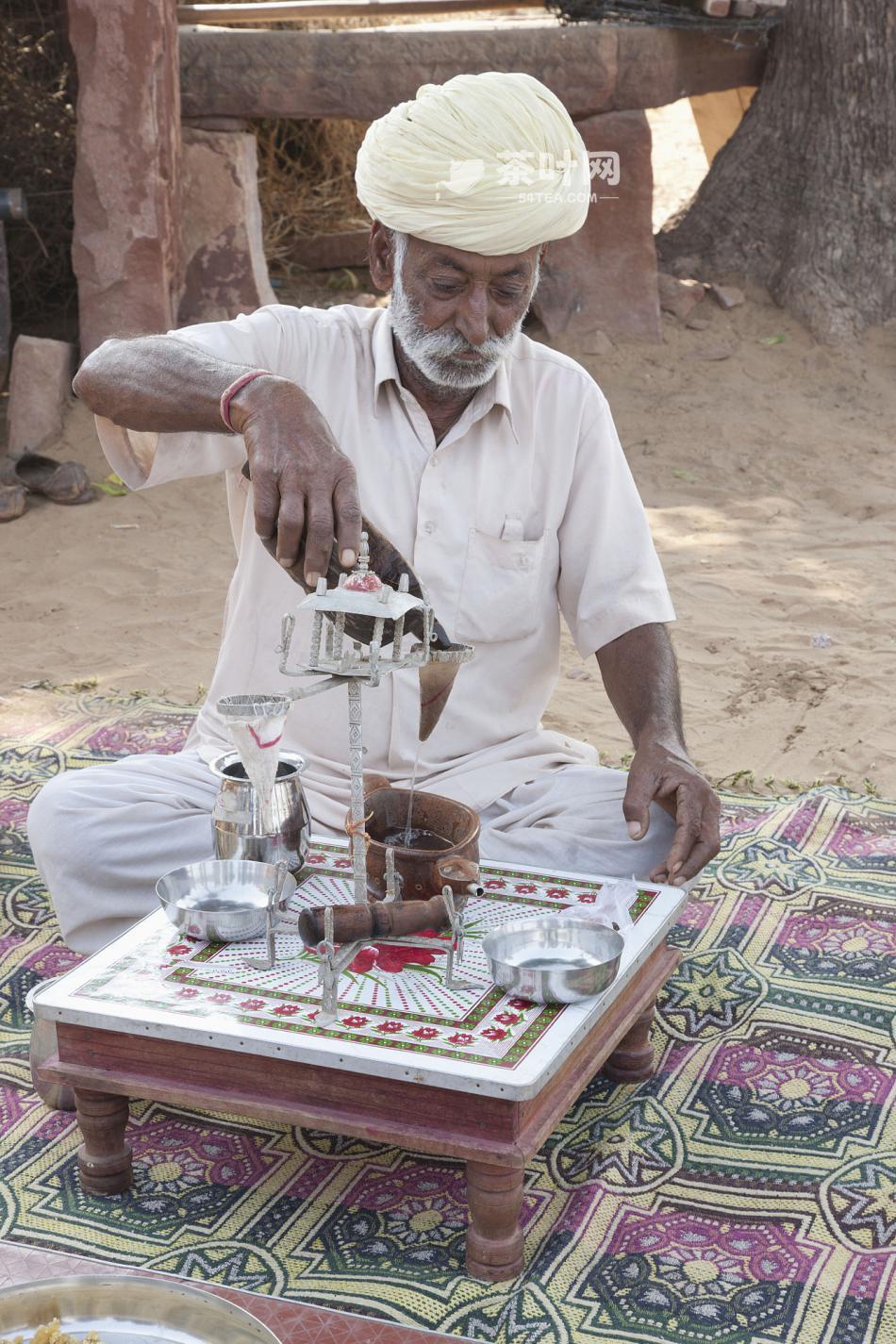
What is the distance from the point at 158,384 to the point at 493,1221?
1591 mm

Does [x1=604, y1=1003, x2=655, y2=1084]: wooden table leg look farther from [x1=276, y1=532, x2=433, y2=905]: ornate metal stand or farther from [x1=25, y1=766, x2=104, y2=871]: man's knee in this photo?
[x1=25, y1=766, x2=104, y2=871]: man's knee

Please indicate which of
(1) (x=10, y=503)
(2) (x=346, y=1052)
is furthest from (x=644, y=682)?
(1) (x=10, y=503)

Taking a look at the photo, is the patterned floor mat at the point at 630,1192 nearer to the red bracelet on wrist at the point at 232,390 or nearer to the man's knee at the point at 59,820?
the man's knee at the point at 59,820

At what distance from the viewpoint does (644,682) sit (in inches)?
129

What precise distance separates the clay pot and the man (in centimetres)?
41

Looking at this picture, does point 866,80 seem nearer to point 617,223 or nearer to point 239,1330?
point 617,223

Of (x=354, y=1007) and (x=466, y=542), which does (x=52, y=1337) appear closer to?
(x=354, y=1007)

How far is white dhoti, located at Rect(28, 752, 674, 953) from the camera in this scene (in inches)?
118

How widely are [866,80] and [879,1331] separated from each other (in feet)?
23.5

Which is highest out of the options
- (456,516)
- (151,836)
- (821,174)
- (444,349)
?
(444,349)

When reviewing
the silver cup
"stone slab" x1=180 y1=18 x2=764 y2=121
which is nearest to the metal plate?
the silver cup

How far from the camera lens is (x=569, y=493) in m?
3.40

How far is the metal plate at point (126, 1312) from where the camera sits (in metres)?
1.84

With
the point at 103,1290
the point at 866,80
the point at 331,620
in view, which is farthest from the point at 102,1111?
the point at 866,80
